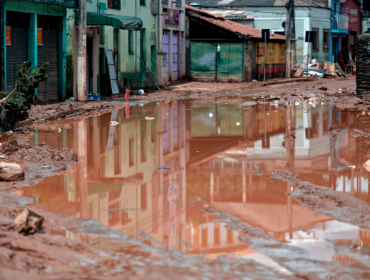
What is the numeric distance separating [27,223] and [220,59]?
31000 mm

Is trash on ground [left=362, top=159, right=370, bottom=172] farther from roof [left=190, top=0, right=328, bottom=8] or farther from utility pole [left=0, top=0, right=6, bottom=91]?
roof [left=190, top=0, right=328, bottom=8]

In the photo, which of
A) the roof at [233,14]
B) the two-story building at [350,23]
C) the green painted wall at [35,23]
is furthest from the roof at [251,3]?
the green painted wall at [35,23]

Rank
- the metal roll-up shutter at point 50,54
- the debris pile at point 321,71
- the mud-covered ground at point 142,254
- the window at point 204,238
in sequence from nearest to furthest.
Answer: the mud-covered ground at point 142,254 < the window at point 204,238 < the metal roll-up shutter at point 50,54 < the debris pile at point 321,71

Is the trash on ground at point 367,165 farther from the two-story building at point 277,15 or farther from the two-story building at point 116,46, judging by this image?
the two-story building at point 277,15

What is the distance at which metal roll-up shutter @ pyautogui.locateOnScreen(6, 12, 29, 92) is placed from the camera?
18.7 meters

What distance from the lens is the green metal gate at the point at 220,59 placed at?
117ft

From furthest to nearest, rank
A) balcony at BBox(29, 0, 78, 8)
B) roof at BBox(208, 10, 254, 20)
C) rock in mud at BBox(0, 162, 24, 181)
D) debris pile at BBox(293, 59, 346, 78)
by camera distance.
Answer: roof at BBox(208, 10, 254, 20)
debris pile at BBox(293, 59, 346, 78)
balcony at BBox(29, 0, 78, 8)
rock in mud at BBox(0, 162, 24, 181)

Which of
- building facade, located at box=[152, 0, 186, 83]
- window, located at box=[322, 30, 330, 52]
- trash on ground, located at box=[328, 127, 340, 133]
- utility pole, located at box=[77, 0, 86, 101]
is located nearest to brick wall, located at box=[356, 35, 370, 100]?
trash on ground, located at box=[328, 127, 340, 133]

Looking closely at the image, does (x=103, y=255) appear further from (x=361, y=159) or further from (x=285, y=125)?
(x=285, y=125)

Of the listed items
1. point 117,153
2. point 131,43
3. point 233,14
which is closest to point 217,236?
point 117,153

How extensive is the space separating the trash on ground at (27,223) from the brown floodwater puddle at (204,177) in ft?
1.39

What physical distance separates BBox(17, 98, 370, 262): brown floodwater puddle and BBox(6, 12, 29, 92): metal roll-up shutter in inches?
145

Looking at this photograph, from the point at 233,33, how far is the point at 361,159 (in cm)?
2504

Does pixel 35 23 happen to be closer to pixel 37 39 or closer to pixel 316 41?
pixel 37 39
